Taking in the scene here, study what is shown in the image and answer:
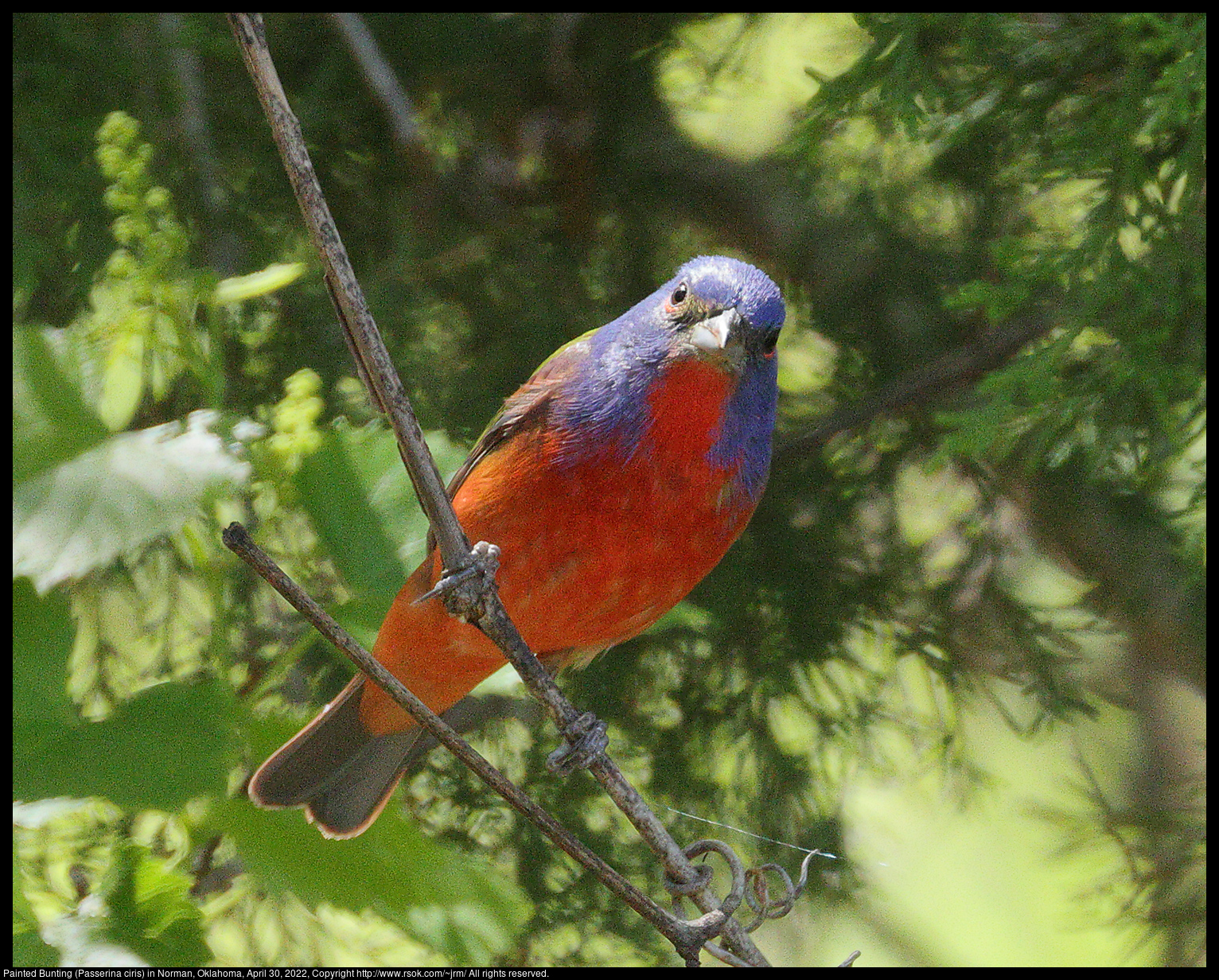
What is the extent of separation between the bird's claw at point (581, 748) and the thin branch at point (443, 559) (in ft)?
0.64

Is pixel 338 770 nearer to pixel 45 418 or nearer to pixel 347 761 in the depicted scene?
pixel 347 761

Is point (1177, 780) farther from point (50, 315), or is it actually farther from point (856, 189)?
point (50, 315)

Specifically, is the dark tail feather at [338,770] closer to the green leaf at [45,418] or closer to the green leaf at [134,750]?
the green leaf at [134,750]

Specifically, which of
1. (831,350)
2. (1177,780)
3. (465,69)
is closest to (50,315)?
(465,69)

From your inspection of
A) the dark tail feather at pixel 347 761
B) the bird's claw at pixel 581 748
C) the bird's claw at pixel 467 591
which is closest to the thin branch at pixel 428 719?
the bird's claw at pixel 467 591

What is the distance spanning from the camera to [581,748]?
2.13m

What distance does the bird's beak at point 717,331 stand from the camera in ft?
6.92

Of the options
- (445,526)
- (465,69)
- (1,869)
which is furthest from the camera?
(465,69)

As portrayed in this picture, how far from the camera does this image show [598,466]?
2.19m

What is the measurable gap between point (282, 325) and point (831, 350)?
161 centimetres

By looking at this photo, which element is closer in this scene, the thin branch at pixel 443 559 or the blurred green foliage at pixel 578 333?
the thin branch at pixel 443 559

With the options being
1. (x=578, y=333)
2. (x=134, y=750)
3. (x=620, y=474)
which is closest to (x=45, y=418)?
(x=134, y=750)

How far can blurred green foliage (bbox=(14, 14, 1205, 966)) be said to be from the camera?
2195mm

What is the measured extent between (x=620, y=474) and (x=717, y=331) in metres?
0.32
